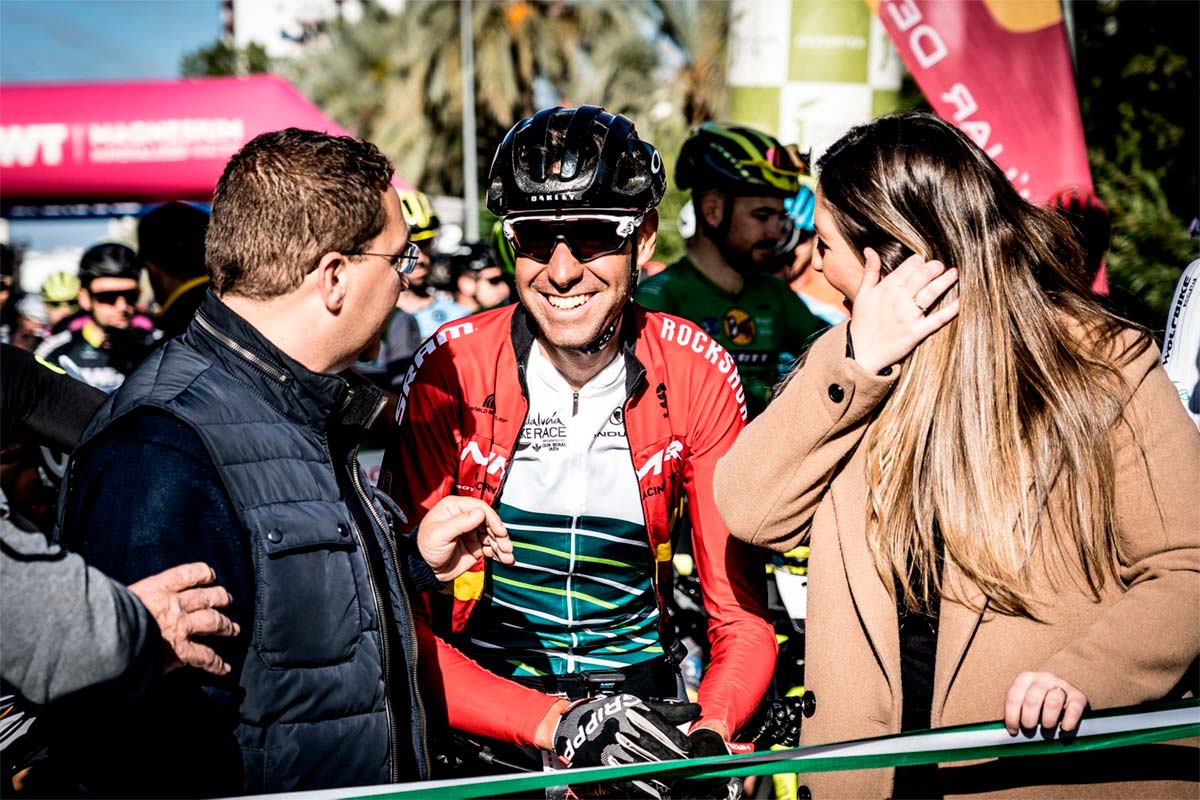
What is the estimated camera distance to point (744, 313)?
19.5 ft

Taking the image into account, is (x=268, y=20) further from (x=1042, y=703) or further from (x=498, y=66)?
(x=1042, y=703)

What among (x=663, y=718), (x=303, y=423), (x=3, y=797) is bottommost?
(x=3, y=797)

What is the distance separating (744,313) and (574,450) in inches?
118

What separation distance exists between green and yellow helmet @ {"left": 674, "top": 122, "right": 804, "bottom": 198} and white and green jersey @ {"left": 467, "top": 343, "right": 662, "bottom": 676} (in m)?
2.75

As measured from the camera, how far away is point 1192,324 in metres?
4.20

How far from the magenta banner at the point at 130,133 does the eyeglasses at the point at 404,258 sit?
17.4 m

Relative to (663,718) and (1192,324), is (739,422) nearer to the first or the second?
(663,718)

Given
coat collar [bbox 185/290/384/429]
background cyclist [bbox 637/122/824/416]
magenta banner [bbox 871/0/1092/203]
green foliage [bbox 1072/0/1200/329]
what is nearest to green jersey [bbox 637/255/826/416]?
background cyclist [bbox 637/122/824/416]

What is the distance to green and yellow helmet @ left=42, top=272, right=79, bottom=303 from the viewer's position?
1202 centimetres

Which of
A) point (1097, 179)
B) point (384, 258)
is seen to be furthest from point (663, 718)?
point (1097, 179)

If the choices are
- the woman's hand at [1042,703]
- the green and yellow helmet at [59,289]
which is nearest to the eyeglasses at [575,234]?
the woman's hand at [1042,703]

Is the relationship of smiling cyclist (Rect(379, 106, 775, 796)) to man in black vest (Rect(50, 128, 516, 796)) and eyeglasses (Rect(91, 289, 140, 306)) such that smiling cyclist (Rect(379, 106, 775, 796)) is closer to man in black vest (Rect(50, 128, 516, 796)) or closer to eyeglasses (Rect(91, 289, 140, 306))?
man in black vest (Rect(50, 128, 516, 796))

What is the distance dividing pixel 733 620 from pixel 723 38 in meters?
16.6

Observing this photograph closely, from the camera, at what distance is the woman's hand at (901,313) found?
2371 mm
